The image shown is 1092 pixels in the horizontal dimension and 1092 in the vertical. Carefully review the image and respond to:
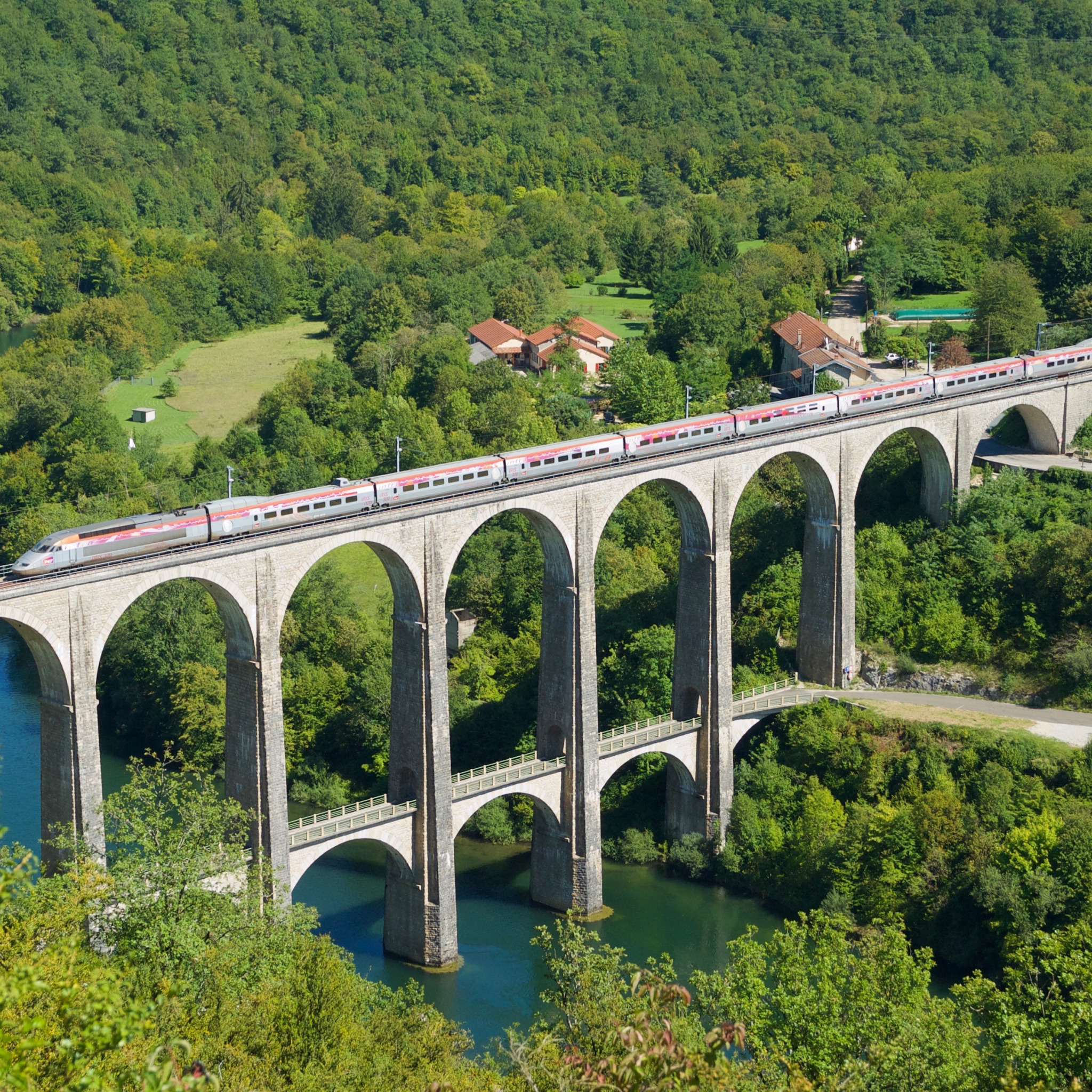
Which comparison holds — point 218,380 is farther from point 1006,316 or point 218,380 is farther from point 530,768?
point 530,768

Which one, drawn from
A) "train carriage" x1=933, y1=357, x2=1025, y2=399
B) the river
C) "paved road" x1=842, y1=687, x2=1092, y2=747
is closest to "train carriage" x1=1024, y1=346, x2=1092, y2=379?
"train carriage" x1=933, y1=357, x2=1025, y2=399

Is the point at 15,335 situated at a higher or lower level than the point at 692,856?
higher

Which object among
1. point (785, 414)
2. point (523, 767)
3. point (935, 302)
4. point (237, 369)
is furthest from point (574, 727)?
point (237, 369)

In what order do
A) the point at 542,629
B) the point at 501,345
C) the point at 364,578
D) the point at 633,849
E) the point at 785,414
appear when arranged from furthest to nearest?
1. the point at 501,345
2. the point at 364,578
3. the point at 785,414
4. the point at 633,849
5. the point at 542,629

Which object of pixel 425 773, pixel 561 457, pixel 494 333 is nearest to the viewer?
pixel 425 773

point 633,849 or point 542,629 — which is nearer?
point 542,629

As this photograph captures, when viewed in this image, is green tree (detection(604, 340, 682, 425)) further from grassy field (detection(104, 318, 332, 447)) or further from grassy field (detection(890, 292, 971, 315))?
grassy field (detection(104, 318, 332, 447))
